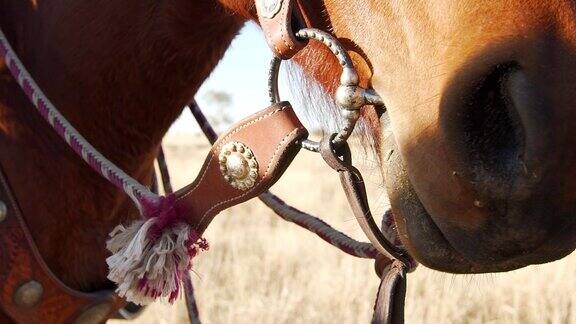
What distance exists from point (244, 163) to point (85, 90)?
0.54m

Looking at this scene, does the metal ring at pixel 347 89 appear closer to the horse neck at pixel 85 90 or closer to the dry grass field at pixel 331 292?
the horse neck at pixel 85 90

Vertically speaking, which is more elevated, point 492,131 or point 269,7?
point 269,7

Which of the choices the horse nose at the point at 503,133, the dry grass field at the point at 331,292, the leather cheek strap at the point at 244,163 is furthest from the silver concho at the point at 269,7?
the dry grass field at the point at 331,292

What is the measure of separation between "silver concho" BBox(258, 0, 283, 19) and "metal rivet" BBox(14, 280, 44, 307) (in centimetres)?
92

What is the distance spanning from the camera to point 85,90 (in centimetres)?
201

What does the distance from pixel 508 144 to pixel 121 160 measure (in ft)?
4.09

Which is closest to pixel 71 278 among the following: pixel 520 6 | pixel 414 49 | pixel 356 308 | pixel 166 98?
pixel 166 98

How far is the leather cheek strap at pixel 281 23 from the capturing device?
4.85 ft

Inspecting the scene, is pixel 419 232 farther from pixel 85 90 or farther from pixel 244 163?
pixel 85 90

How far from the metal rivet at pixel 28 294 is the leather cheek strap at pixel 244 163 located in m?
0.41

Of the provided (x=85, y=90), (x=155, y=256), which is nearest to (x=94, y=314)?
(x=155, y=256)

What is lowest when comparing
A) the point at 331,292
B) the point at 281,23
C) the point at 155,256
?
the point at 155,256

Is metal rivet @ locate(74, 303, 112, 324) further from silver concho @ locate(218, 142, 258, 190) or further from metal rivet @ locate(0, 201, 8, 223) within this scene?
silver concho @ locate(218, 142, 258, 190)

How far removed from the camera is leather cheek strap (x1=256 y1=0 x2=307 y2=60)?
1.48 metres
